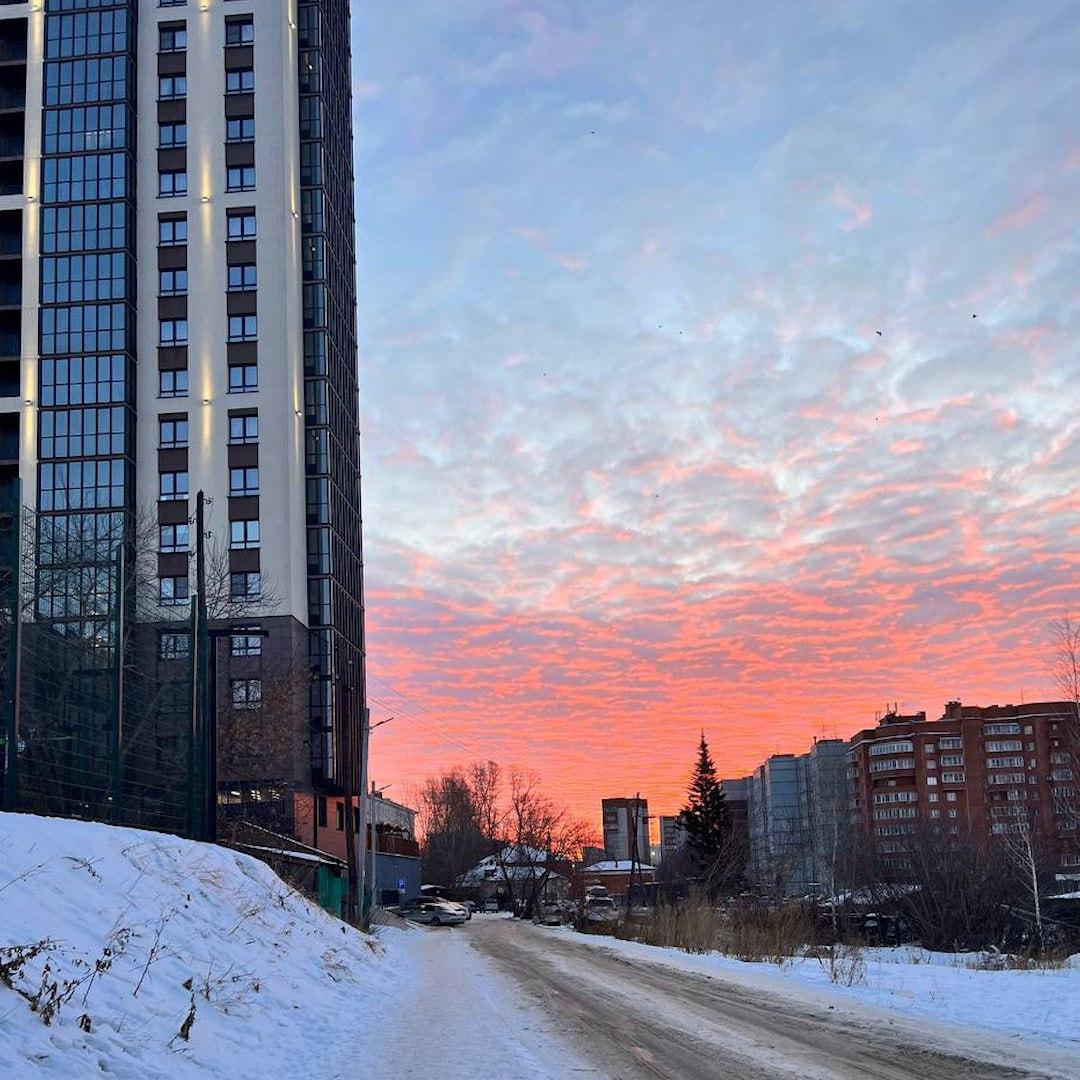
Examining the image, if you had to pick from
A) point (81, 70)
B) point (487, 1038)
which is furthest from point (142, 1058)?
point (81, 70)

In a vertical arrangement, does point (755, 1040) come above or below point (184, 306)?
below

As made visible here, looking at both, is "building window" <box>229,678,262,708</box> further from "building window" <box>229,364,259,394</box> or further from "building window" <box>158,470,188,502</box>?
"building window" <box>229,364,259,394</box>

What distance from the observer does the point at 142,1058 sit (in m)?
8.29

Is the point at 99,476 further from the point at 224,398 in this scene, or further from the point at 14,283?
the point at 14,283

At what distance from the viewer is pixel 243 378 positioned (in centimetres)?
7581

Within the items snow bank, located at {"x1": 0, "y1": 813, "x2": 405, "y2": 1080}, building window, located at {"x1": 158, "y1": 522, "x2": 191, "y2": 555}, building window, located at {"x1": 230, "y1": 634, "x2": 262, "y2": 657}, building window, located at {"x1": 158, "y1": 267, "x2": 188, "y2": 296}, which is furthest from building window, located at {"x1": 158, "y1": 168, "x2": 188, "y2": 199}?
snow bank, located at {"x1": 0, "y1": 813, "x2": 405, "y2": 1080}

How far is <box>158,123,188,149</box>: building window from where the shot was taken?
78750 mm

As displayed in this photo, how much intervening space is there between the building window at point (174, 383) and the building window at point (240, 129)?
16.3 m

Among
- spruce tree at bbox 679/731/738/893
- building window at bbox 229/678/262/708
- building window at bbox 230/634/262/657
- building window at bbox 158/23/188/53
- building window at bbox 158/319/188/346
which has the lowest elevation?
spruce tree at bbox 679/731/738/893

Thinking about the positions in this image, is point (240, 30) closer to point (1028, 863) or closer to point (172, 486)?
point (172, 486)

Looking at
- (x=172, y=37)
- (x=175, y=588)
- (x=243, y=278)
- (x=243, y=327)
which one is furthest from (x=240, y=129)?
(x=175, y=588)

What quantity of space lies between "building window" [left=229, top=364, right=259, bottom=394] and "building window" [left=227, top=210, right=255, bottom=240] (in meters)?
8.93

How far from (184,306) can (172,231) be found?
5373mm

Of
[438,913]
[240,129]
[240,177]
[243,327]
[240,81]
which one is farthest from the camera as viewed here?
[240,81]
